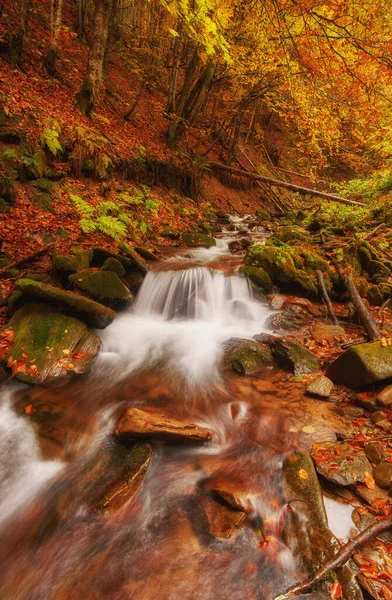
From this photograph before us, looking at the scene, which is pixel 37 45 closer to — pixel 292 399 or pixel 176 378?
pixel 176 378

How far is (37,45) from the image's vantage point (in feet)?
32.4

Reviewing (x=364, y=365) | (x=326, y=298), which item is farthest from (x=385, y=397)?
(x=326, y=298)

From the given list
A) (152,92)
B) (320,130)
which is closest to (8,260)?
(320,130)

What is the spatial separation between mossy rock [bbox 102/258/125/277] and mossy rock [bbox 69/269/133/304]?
0.89ft

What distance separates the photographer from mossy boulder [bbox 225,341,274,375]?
5.26 m

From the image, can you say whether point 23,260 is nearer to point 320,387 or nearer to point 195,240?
point 320,387

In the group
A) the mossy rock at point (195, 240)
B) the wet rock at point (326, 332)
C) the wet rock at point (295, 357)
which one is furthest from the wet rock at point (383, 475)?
the mossy rock at point (195, 240)

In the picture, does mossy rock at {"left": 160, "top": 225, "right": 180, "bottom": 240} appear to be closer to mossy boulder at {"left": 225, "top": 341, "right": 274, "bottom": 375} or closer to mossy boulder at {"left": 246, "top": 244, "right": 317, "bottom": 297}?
mossy boulder at {"left": 246, "top": 244, "right": 317, "bottom": 297}

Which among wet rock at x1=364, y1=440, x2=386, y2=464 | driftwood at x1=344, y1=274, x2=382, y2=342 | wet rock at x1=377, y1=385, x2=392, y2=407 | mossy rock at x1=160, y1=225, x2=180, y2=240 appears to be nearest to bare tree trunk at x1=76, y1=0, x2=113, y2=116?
mossy rock at x1=160, y1=225, x2=180, y2=240

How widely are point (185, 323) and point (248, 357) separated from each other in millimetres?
2077

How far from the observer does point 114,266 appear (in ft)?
21.6

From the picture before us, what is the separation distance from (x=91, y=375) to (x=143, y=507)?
7.85 feet

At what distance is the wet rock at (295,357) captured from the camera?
5023mm

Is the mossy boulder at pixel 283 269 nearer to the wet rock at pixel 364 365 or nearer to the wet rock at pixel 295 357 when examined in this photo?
the wet rock at pixel 295 357
